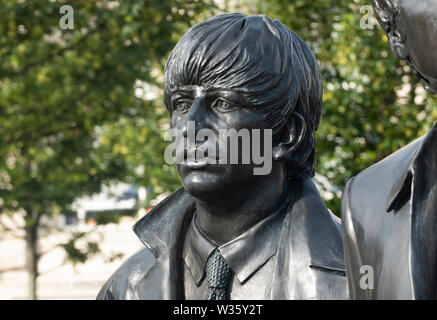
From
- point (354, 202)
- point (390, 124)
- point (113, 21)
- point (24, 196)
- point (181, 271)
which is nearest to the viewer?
point (354, 202)

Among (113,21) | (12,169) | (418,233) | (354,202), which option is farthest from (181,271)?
(12,169)

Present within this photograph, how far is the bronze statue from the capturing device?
186 centimetres

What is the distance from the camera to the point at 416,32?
185 cm

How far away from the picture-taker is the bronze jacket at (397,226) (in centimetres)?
189

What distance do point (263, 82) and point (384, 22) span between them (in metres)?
0.76

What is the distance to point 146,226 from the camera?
2.99 m

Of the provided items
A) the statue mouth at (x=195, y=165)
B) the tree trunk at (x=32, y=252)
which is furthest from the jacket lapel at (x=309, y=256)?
the tree trunk at (x=32, y=252)

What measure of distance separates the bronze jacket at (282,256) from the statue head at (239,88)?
19 cm

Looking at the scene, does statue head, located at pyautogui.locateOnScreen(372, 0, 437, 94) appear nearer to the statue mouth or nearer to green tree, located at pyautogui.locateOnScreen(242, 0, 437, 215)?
the statue mouth

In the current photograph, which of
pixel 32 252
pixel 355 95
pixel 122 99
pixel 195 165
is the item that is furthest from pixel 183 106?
pixel 32 252

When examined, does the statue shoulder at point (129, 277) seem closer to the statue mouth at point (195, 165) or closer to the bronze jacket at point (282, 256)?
the bronze jacket at point (282, 256)

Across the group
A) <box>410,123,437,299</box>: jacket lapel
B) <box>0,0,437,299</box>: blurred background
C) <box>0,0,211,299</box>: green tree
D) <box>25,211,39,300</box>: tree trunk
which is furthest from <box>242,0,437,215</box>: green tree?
<box>410,123,437,299</box>: jacket lapel

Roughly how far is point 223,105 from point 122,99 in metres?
6.24

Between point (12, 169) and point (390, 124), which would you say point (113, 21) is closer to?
point (12, 169)
